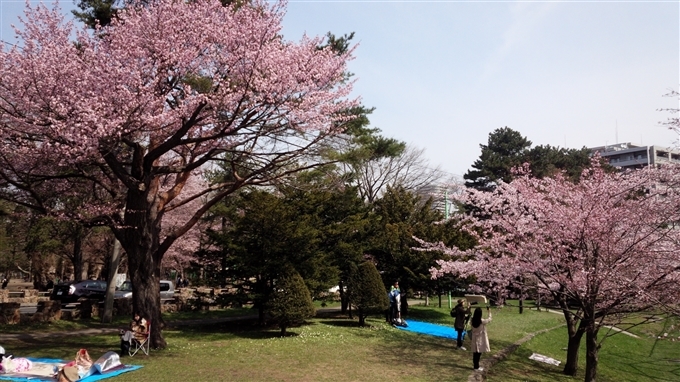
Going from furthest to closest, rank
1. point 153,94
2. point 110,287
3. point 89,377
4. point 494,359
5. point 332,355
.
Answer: point 110,287
point 494,359
point 332,355
point 153,94
point 89,377

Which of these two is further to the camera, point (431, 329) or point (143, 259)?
point (431, 329)

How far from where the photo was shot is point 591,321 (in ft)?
37.4

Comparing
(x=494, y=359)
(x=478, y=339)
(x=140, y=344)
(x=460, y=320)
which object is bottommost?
(x=494, y=359)

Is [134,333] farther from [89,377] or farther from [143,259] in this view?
[89,377]

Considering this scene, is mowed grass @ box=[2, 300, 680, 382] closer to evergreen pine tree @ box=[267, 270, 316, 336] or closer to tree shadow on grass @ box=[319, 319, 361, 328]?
tree shadow on grass @ box=[319, 319, 361, 328]

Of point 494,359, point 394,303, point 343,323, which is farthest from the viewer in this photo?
point 394,303

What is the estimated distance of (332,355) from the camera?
38.6 ft

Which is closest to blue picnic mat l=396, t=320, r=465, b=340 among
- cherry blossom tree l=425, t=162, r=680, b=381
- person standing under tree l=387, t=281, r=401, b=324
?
A: person standing under tree l=387, t=281, r=401, b=324

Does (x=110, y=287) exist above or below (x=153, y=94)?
below

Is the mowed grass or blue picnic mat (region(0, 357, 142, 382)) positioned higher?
blue picnic mat (region(0, 357, 142, 382))

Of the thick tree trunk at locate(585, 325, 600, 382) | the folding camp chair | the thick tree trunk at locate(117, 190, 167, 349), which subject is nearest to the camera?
the folding camp chair

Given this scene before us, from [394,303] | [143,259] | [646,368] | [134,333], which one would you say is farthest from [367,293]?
[646,368]

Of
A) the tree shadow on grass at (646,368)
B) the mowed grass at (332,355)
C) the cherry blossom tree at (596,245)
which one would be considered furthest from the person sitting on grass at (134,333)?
the tree shadow on grass at (646,368)

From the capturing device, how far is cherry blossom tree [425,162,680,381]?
10078 mm
